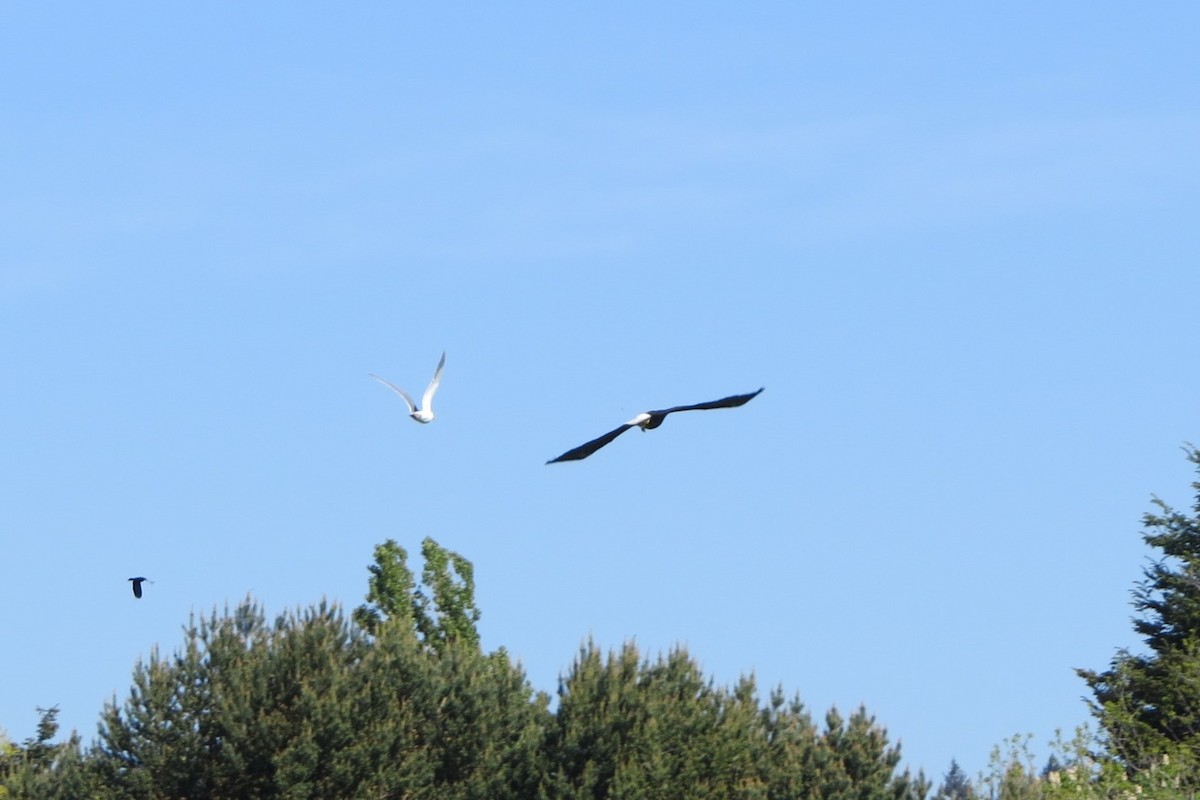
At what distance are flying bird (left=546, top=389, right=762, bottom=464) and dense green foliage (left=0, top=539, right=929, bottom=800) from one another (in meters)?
15.9

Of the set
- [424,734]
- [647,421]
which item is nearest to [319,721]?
[424,734]

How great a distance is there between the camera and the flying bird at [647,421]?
56.7 ft

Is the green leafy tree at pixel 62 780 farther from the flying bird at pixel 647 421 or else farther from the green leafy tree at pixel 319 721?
the flying bird at pixel 647 421

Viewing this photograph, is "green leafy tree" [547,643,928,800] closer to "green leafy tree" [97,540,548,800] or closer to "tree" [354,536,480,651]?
"green leafy tree" [97,540,548,800]

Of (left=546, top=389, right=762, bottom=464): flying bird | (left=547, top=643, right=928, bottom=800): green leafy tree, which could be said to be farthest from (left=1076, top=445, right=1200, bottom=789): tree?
(left=546, top=389, right=762, bottom=464): flying bird

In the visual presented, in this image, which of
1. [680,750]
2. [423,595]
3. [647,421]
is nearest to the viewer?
[647,421]

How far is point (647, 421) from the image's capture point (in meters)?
18.4

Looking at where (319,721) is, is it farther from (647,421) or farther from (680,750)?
(647,421)

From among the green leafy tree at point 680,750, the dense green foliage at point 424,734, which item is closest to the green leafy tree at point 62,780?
the dense green foliage at point 424,734

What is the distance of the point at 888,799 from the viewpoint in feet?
112

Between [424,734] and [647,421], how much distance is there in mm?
20391

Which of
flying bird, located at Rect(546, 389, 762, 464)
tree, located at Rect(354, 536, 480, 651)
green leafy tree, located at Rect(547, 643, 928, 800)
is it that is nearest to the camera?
flying bird, located at Rect(546, 389, 762, 464)

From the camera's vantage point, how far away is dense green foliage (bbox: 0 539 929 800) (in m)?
34.2

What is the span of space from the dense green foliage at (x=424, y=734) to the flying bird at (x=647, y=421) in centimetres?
1594
